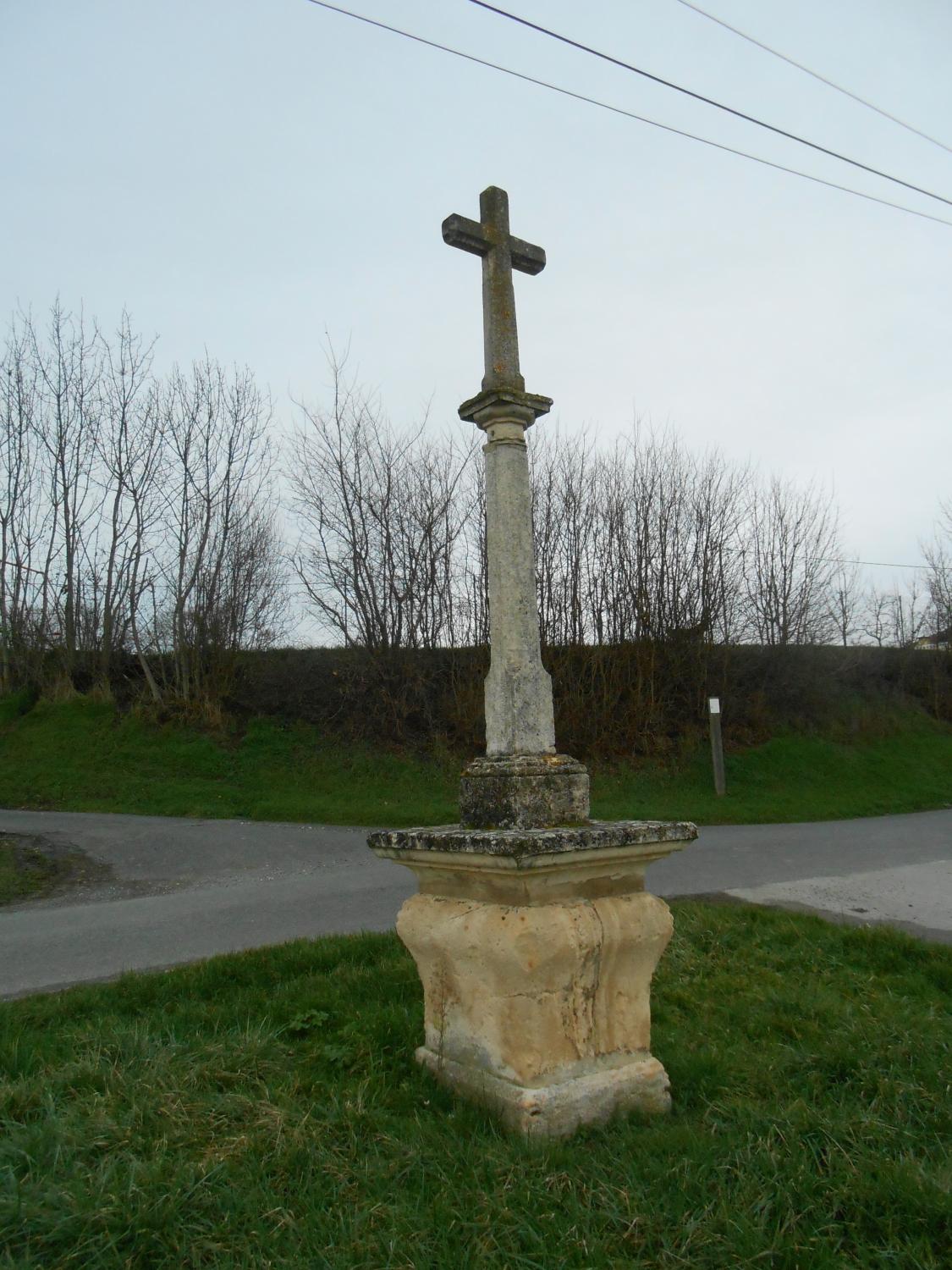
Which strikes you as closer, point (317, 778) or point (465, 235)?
point (465, 235)

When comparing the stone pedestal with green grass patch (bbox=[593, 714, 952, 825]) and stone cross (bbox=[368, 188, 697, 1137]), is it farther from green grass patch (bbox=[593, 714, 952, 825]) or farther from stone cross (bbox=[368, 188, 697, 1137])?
green grass patch (bbox=[593, 714, 952, 825])

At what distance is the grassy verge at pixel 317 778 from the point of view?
14094 mm

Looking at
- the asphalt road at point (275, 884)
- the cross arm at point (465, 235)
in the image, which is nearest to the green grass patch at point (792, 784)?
the asphalt road at point (275, 884)

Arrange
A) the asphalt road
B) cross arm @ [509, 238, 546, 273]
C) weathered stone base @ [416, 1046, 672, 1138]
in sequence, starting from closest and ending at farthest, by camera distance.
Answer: weathered stone base @ [416, 1046, 672, 1138] → cross arm @ [509, 238, 546, 273] → the asphalt road

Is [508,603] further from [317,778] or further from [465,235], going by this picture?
[317,778]

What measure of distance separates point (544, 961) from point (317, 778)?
12.7 m

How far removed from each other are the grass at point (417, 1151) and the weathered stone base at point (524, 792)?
1.06 m

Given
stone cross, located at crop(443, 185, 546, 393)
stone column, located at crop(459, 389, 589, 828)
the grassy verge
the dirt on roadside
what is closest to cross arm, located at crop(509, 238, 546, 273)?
stone cross, located at crop(443, 185, 546, 393)

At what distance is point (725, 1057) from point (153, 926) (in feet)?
16.6

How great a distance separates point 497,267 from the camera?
442cm

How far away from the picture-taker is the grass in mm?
2373

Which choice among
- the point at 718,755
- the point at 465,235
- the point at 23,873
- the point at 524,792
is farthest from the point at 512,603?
the point at 718,755

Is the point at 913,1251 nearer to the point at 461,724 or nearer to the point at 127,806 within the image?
the point at 127,806

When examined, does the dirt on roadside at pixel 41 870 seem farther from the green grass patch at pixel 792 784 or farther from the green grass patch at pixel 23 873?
the green grass patch at pixel 792 784
